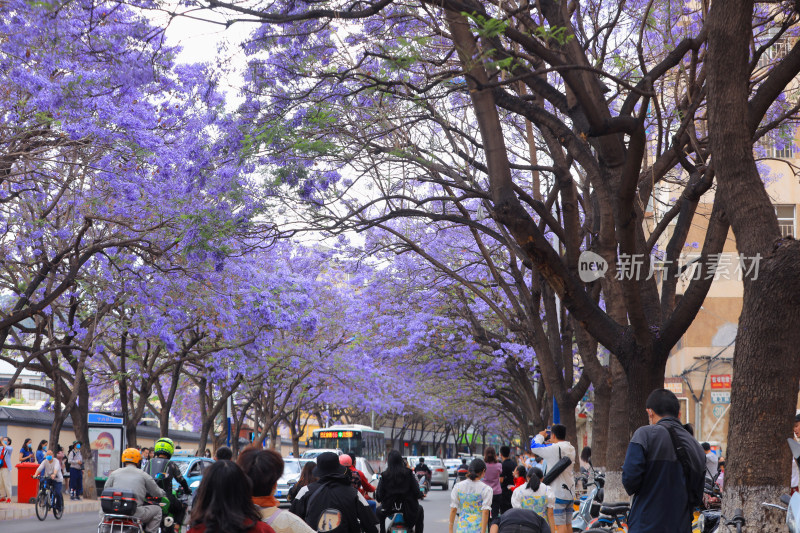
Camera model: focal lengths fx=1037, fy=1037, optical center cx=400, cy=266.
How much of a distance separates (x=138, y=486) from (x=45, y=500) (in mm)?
13365

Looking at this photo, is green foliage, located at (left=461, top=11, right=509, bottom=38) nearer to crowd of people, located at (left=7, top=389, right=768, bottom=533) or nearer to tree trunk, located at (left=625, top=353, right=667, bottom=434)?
crowd of people, located at (left=7, top=389, right=768, bottom=533)

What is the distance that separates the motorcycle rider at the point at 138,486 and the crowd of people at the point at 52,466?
1299cm

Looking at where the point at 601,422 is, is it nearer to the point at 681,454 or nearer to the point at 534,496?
the point at 534,496

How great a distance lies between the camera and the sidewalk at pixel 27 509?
71.9 feet

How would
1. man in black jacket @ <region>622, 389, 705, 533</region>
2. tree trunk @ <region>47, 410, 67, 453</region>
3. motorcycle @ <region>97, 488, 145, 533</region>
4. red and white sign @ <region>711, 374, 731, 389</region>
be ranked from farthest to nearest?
red and white sign @ <region>711, 374, 731, 389</region>, tree trunk @ <region>47, 410, 67, 453</region>, motorcycle @ <region>97, 488, 145, 533</region>, man in black jacket @ <region>622, 389, 705, 533</region>

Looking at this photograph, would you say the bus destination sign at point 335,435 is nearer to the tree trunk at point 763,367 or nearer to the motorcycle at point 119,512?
the motorcycle at point 119,512

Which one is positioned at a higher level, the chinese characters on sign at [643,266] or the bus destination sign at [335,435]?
the chinese characters on sign at [643,266]

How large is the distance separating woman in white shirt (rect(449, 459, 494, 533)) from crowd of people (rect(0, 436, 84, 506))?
14399 millimetres

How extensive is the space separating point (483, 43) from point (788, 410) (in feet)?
17.0

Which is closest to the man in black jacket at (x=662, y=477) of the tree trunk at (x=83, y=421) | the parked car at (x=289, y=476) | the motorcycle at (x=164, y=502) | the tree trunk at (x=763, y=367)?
the tree trunk at (x=763, y=367)

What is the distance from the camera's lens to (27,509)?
75.9ft

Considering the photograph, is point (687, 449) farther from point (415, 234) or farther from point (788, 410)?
point (415, 234)

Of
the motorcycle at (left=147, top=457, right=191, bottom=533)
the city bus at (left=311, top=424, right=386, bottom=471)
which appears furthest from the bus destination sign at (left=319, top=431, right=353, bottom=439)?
the motorcycle at (left=147, top=457, right=191, bottom=533)

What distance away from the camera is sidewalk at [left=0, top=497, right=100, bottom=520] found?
71.9 feet
